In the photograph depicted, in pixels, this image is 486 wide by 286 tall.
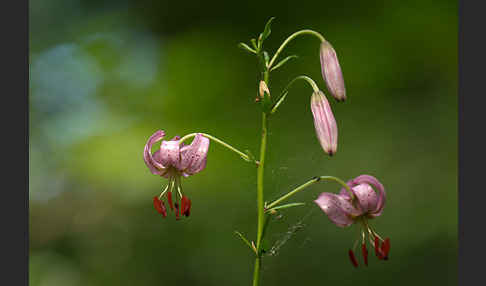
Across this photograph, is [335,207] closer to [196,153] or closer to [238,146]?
[196,153]

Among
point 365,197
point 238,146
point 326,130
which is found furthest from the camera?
point 238,146

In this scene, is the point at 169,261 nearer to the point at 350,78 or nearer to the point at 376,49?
the point at 350,78

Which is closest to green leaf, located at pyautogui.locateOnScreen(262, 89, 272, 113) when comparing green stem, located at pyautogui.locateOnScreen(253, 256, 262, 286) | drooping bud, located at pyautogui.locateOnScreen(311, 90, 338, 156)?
drooping bud, located at pyautogui.locateOnScreen(311, 90, 338, 156)

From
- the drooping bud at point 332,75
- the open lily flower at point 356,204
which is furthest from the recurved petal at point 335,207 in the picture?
the drooping bud at point 332,75

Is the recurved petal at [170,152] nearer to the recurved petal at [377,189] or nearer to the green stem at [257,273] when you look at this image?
the green stem at [257,273]

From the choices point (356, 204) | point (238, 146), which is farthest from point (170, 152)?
point (238, 146)

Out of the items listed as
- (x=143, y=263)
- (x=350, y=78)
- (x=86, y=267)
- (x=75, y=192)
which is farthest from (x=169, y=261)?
(x=350, y=78)

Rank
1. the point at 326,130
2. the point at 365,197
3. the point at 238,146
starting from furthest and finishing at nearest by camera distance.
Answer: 1. the point at 238,146
2. the point at 365,197
3. the point at 326,130
